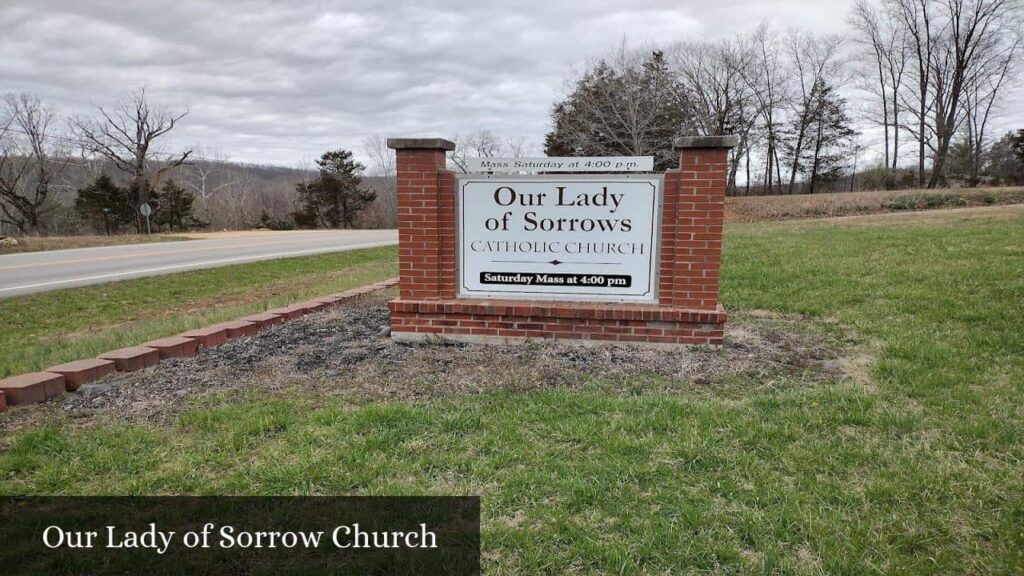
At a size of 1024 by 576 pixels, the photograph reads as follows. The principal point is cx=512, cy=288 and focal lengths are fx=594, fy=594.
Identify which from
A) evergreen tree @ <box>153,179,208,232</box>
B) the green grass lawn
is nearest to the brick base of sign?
the green grass lawn

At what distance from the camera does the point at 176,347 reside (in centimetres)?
451

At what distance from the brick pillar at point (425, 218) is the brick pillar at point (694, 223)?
176 cm

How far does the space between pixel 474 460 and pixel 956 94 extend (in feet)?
129

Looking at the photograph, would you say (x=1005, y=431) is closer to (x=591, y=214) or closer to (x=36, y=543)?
(x=591, y=214)

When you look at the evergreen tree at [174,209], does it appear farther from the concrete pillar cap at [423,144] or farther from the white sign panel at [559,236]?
the white sign panel at [559,236]

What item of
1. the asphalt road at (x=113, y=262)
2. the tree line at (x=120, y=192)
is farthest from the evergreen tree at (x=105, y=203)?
the asphalt road at (x=113, y=262)

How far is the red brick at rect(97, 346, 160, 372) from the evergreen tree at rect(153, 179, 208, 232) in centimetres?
4175

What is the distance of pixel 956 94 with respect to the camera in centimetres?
3186

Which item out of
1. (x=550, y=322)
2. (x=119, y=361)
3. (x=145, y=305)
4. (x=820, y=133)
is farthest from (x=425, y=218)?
(x=820, y=133)

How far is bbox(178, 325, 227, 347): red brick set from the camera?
4.75m

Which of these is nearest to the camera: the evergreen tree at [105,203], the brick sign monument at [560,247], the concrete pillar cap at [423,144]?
the brick sign monument at [560,247]

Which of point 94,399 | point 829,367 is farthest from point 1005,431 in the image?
point 94,399

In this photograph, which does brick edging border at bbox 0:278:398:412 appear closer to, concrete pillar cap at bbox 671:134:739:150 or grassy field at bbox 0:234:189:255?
concrete pillar cap at bbox 671:134:739:150

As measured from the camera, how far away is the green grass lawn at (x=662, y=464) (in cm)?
221
